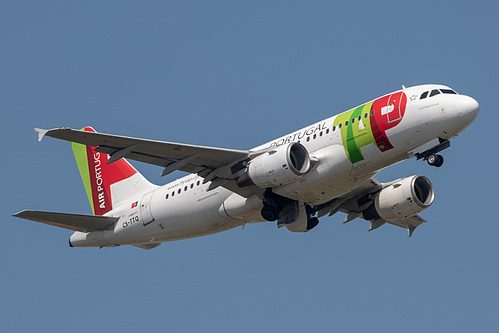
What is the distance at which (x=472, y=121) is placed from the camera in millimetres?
35094

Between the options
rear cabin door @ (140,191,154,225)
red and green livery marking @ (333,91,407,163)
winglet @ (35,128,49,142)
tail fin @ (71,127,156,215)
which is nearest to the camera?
winglet @ (35,128,49,142)

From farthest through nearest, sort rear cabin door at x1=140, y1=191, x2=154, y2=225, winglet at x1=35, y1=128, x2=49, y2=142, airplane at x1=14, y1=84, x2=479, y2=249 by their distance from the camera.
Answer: rear cabin door at x1=140, y1=191, x2=154, y2=225
airplane at x1=14, y1=84, x2=479, y2=249
winglet at x1=35, y1=128, x2=49, y2=142

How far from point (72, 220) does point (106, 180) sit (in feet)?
18.1

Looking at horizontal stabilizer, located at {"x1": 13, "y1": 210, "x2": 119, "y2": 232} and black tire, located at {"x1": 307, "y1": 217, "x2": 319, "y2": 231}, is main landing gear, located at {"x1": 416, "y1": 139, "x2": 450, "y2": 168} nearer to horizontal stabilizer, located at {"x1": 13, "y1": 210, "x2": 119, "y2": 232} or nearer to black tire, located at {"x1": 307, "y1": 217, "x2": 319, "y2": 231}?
black tire, located at {"x1": 307, "y1": 217, "x2": 319, "y2": 231}

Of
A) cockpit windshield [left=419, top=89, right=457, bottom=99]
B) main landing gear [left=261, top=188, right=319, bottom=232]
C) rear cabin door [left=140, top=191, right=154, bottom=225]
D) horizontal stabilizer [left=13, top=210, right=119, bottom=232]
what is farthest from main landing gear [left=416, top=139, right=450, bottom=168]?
horizontal stabilizer [left=13, top=210, right=119, bottom=232]

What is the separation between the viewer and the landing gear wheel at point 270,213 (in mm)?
37969

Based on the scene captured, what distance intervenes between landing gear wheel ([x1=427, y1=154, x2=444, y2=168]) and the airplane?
6cm

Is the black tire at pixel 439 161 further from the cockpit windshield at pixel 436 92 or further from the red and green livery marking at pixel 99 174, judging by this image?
the red and green livery marking at pixel 99 174

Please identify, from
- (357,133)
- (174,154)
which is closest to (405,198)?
(357,133)

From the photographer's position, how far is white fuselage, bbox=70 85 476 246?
35375mm

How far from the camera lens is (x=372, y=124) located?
3584 centimetres

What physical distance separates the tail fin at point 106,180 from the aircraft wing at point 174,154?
6813 mm

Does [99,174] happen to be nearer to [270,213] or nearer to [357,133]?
[270,213]

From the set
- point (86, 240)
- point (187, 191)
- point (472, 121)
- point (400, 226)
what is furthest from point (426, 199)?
point (86, 240)
